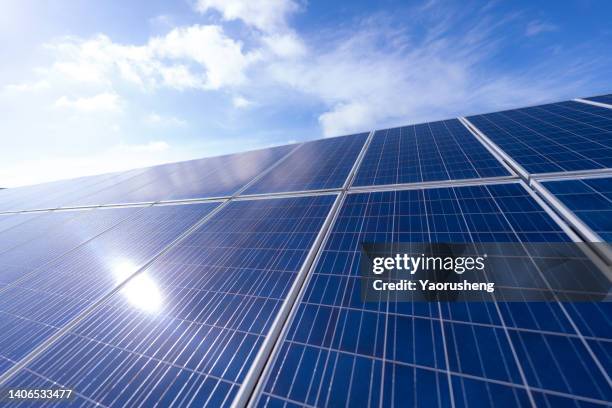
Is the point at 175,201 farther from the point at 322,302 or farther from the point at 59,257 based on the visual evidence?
the point at 322,302

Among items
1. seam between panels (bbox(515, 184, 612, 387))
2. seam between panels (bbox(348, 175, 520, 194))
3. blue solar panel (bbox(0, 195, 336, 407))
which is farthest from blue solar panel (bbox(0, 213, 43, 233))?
seam between panels (bbox(515, 184, 612, 387))

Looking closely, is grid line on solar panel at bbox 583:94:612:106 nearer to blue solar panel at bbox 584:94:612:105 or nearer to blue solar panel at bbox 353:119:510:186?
blue solar panel at bbox 584:94:612:105

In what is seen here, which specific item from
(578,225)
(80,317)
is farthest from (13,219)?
(578,225)

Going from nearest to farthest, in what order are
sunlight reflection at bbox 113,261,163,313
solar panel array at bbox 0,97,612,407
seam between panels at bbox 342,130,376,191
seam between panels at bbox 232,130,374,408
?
solar panel array at bbox 0,97,612,407
seam between panels at bbox 232,130,374,408
sunlight reflection at bbox 113,261,163,313
seam between panels at bbox 342,130,376,191

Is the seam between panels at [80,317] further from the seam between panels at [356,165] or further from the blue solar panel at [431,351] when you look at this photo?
the seam between panels at [356,165]

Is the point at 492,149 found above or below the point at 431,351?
above

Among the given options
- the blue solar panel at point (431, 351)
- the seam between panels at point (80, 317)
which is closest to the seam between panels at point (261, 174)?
the seam between panels at point (80, 317)

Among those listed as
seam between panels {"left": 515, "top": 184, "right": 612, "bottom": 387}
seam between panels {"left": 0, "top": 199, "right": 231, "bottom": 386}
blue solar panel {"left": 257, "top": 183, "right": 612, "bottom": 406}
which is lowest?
seam between panels {"left": 0, "top": 199, "right": 231, "bottom": 386}

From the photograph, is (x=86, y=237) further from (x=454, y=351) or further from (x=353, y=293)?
(x=454, y=351)
